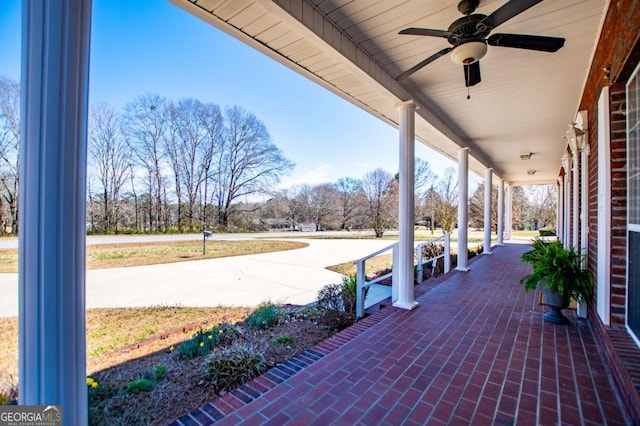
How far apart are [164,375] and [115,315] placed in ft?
8.29

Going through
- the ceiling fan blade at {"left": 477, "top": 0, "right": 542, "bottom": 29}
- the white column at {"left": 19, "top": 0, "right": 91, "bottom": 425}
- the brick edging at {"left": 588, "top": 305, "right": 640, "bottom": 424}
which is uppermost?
the ceiling fan blade at {"left": 477, "top": 0, "right": 542, "bottom": 29}

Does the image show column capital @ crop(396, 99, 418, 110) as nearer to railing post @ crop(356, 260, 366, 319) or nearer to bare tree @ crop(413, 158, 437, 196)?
railing post @ crop(356, 260, 366, 319)

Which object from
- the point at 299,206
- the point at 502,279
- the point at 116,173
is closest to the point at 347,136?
the point at 299,206

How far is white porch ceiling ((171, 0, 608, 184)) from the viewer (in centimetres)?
221

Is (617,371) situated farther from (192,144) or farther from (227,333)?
(192,144)

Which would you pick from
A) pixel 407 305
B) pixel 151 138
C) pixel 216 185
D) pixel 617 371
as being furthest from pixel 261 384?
pixel 216 185

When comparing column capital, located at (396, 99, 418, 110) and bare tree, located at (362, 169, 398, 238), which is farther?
bare tree, located at (362, 169, 398, 238)

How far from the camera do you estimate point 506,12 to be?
1.83 metres

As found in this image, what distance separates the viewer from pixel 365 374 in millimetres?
2219

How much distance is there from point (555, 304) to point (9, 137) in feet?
15.3

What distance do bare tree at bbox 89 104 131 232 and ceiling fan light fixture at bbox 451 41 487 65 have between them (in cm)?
1285

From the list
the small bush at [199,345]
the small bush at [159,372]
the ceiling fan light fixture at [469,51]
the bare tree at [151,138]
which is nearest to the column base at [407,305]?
the small bush at [199,345]

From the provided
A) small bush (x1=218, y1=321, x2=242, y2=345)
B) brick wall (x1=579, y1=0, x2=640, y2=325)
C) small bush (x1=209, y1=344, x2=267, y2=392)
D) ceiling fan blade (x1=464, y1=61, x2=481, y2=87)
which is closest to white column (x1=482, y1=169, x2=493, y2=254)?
brick wall (x1=579, y1=0, x2=640, y2=325)

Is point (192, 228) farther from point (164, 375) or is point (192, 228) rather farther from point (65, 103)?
point (65, 103)
